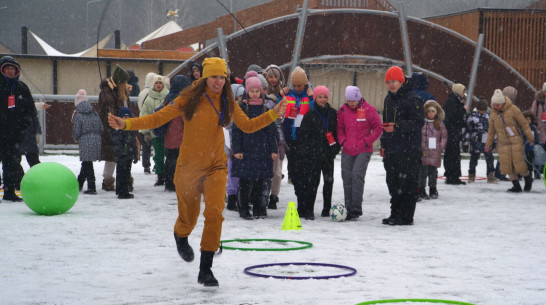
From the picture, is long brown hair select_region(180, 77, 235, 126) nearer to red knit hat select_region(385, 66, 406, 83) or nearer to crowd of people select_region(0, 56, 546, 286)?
crowd of people select_region(0, 56, 546, 286)

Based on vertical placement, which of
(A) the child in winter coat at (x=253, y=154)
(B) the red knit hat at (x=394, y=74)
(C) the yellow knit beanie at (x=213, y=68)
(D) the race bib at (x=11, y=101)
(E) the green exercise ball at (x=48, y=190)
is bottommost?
(E) the green exercise ball at (x=48, y=190)

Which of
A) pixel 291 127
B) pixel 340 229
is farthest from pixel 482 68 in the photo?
pixel 340 229

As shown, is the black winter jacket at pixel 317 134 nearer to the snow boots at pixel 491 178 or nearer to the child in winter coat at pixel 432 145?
the child in winter coat at pixel 432 145

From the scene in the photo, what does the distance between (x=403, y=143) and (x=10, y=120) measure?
5.75 m

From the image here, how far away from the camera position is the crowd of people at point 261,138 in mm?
6027

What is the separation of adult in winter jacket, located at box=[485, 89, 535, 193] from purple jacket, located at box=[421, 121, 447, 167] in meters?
1.65

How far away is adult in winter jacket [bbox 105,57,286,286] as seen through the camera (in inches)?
232

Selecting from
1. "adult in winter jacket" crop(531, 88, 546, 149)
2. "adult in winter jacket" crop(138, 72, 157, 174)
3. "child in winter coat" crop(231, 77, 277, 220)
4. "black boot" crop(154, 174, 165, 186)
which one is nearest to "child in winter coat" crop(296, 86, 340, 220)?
"child in winter coat" crop(231, 77, 277, 220)

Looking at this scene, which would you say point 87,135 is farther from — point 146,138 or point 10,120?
point 146,138

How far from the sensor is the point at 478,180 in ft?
50.9

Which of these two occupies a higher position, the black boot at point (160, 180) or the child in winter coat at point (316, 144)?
the child in winter coat at point (316, 144)

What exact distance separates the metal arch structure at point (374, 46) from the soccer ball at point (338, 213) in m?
9.84

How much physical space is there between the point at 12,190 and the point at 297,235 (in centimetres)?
492

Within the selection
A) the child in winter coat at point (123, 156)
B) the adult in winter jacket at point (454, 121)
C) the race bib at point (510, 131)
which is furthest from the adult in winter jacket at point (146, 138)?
the race bib at point (510, 131)
